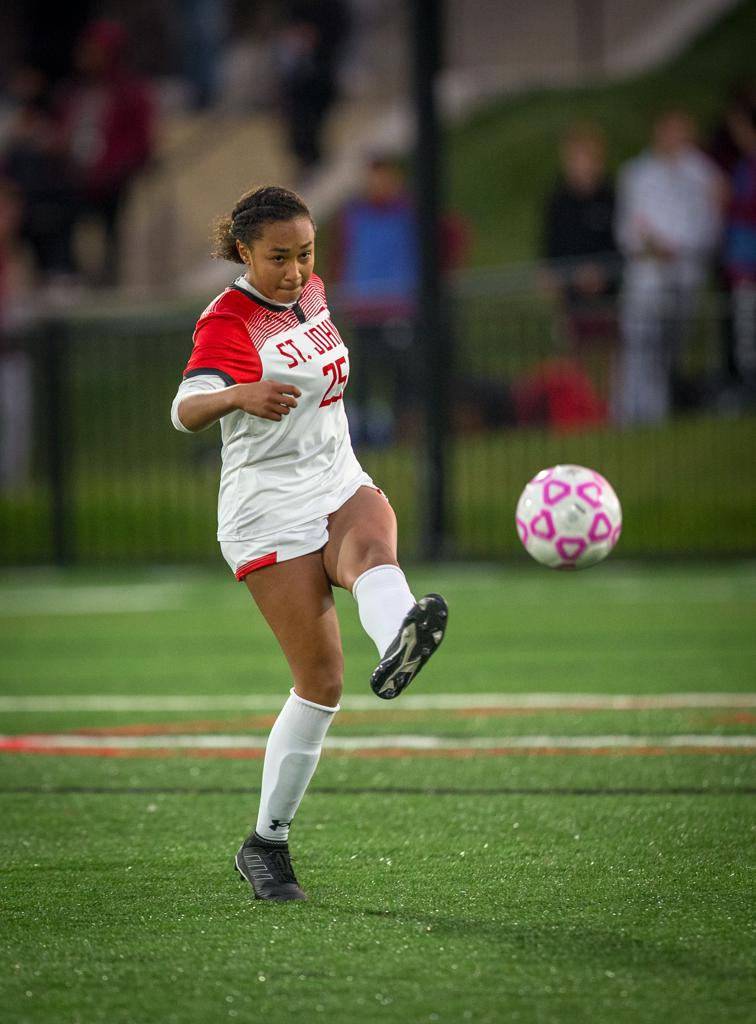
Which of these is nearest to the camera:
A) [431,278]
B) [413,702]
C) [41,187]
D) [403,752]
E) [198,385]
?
[198,385]

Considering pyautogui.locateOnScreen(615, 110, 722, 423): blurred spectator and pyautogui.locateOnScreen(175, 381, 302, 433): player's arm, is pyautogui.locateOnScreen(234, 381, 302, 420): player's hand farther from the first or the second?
pyautogui.locateOnScreen(615, 110, 722, 423): blurred spectator

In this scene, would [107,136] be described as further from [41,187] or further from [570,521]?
[570,521]

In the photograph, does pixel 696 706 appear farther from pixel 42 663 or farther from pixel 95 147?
pixel 95 147

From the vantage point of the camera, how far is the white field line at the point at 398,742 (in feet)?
24.8

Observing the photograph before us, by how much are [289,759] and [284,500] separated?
0.81 m

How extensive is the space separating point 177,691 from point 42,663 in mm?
1564

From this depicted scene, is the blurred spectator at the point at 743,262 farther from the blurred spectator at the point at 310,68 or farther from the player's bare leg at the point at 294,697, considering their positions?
the player's bare leg at the point at 294,697

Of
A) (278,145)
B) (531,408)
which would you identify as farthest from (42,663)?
(278,145)

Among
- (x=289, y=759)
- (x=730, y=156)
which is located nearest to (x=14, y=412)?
(x=730, y=156)

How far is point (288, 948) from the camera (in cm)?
453

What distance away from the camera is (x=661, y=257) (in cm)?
1622

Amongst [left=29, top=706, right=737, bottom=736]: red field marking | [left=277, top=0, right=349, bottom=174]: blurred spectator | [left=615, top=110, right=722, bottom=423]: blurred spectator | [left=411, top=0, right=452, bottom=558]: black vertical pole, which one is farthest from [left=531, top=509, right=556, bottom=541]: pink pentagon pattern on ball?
[left=277, top=0, right=349, bottom=174]: blurred spectator

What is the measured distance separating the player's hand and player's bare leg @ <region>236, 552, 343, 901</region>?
1.68ft

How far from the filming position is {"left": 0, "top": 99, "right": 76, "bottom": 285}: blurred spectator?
1900 centimetres
